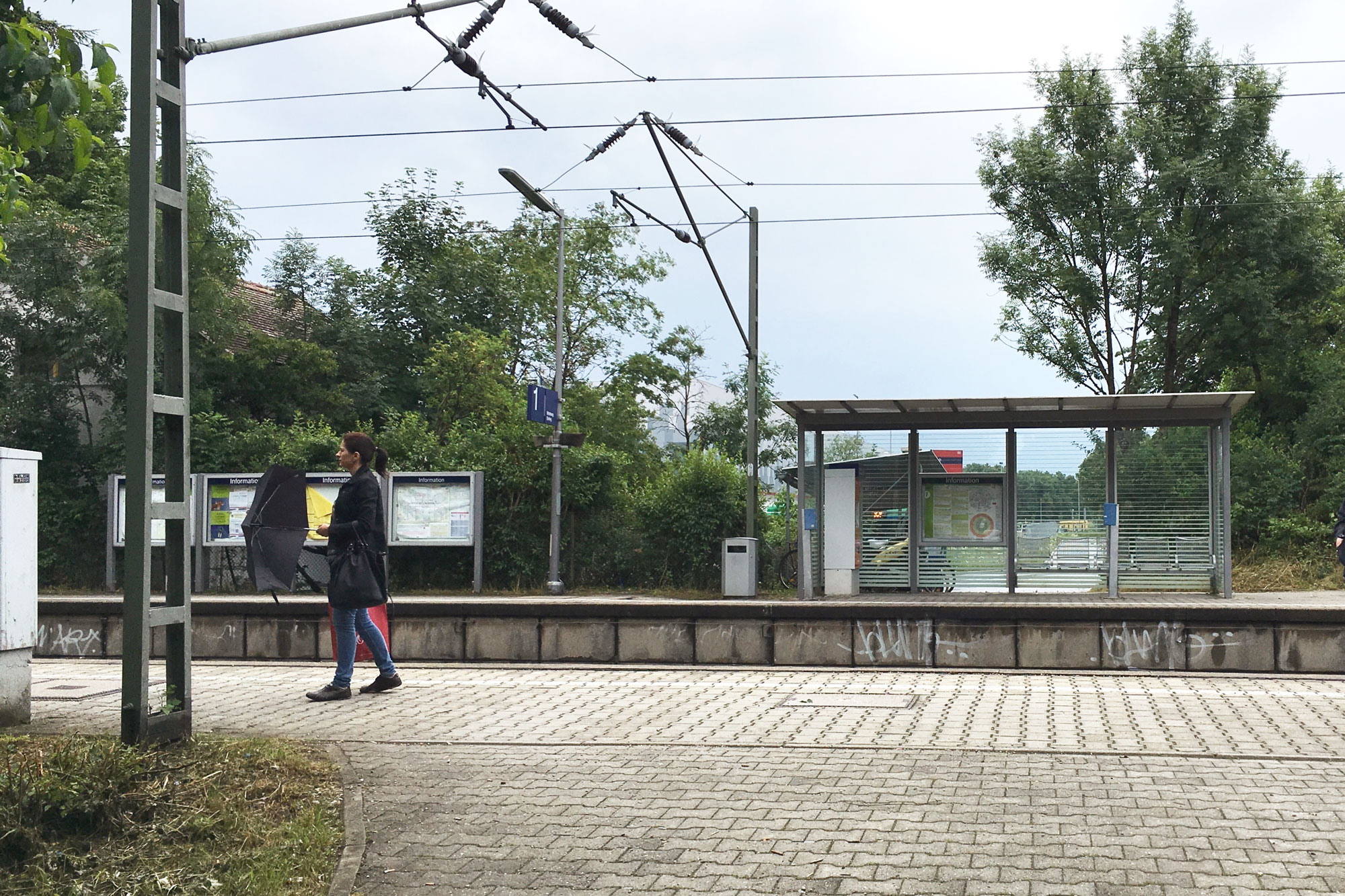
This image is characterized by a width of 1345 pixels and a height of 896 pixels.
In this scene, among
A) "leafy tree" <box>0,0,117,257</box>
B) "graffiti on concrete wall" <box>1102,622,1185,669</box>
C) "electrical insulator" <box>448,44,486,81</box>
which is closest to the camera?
"leafy tree" <box>0,0,117,257</box>

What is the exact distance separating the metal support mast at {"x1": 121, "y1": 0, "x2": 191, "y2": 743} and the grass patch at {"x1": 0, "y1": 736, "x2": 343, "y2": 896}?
0.51 m

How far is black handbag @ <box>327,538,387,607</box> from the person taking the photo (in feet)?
30.3

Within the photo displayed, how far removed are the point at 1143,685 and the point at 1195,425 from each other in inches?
329

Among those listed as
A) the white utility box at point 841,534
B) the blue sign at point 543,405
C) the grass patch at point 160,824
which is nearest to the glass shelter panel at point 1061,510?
the white utility box at point 841,534

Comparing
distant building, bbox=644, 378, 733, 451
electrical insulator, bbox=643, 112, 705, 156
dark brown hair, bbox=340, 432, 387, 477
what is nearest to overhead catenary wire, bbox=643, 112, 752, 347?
electrical insulator, bbox=643, 112, 705, 156

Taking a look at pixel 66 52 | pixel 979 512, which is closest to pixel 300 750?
pixel 66 52

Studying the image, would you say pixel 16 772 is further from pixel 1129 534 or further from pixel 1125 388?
pixel 1125 388

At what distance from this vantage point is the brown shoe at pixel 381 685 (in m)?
9.84

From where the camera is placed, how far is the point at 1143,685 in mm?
10273

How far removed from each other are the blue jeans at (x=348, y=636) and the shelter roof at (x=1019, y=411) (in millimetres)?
8247

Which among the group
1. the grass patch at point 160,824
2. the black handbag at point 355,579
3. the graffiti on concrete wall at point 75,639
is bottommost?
the graffiti on concrete wall at point 75,639

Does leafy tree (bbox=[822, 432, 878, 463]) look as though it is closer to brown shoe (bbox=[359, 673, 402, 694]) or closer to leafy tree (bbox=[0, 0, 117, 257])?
brown shoe (bbox=[359, 673, 402, 694])

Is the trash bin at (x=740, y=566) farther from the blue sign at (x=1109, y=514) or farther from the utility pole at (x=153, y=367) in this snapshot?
the utility pole at (x=153, y=367)

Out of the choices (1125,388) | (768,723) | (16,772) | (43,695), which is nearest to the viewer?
(16,772)
